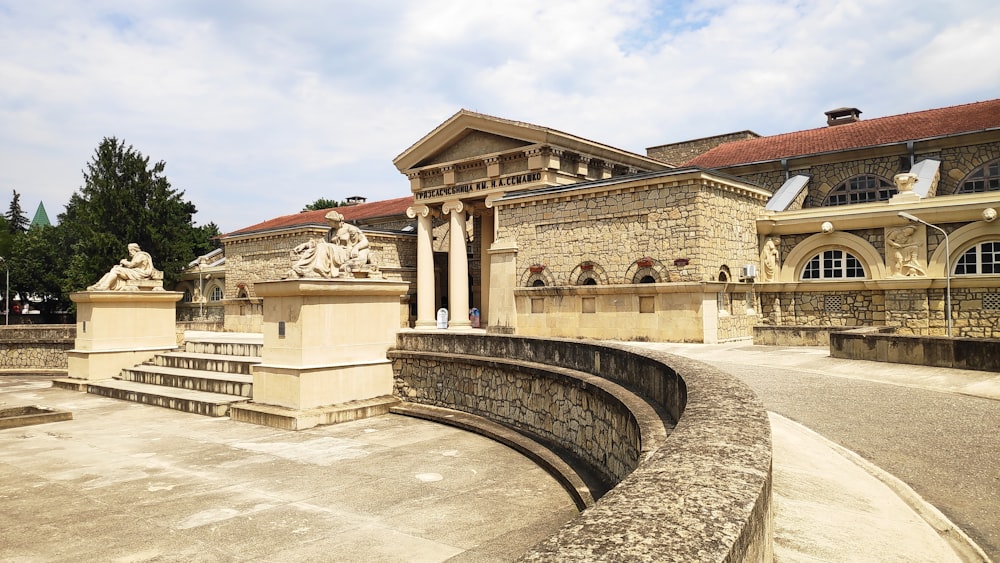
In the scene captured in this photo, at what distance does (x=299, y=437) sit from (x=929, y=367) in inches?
424

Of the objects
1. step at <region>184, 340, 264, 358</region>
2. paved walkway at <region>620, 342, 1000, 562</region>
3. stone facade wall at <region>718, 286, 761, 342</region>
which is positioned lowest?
paved walkway at <region>620, 342, 1000, 562</region>

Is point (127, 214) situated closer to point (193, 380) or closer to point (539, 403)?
point (193, 380)

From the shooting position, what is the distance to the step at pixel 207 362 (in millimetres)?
14969

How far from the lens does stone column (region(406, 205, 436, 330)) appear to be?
3038 cm

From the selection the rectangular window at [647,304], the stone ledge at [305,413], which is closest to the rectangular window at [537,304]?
the rectangular window at [647,304]

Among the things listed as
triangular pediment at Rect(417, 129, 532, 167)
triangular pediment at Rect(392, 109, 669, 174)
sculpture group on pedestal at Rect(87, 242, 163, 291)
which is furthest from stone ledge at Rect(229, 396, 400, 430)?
triangular pediment at Rect(417, 129, 532, 167)

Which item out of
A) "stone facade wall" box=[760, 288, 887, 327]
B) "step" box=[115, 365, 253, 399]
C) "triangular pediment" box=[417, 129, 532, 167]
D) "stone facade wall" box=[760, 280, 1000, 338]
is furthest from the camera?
"triangular pediment" box=[417, 129, 532, 167]

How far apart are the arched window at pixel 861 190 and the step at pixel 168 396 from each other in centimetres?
2261

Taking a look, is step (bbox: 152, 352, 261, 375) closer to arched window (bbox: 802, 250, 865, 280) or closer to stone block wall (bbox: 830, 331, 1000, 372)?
stone block wall (bbox: 830, 331, 1000, 372)

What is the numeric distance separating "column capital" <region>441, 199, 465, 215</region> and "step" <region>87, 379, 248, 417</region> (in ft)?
50.5

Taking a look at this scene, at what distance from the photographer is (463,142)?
29328 millimetres

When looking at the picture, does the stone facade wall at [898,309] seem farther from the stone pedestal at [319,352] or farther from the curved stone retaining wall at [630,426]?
the stone pedestal at [319,352]

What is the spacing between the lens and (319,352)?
12234 mm


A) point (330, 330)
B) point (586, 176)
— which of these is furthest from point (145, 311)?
point (586, 176)
